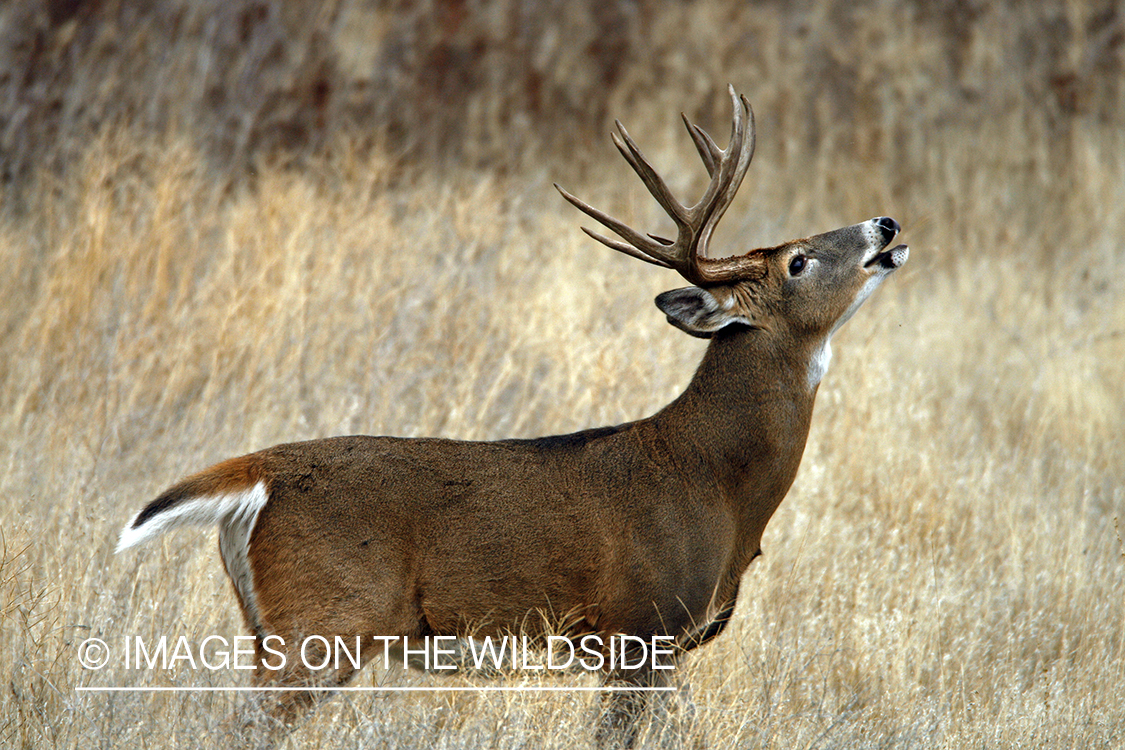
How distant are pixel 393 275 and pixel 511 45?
5.13 metres

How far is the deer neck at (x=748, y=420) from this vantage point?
382 cm

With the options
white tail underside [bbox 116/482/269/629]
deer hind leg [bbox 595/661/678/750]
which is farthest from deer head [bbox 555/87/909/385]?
white tail underside [bbox 116/482/269/629]

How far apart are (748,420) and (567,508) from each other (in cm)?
68

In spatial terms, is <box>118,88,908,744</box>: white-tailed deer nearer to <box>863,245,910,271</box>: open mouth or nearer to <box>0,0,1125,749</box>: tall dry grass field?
<box>863,245,910,271</box>: open mouth

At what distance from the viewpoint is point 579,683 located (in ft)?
13.7

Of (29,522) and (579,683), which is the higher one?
(579,683)

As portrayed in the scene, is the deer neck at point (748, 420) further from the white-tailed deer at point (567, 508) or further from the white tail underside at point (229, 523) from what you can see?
the white tail underside at point (229, 523)

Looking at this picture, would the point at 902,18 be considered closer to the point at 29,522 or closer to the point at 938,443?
the point at 938,443

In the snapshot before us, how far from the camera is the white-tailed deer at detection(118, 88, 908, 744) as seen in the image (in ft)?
11.1

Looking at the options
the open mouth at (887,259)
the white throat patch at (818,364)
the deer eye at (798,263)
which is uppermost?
the open mouth at (887,259)

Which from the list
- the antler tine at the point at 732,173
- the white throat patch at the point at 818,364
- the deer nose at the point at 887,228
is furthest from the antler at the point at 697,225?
the deer nose at the point at 887,228

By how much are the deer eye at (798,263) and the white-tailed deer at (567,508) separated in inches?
0.4

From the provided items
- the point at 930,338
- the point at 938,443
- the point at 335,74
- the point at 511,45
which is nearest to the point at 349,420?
the point at 938,443

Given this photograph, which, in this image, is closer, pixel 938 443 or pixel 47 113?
pixel 938 443
